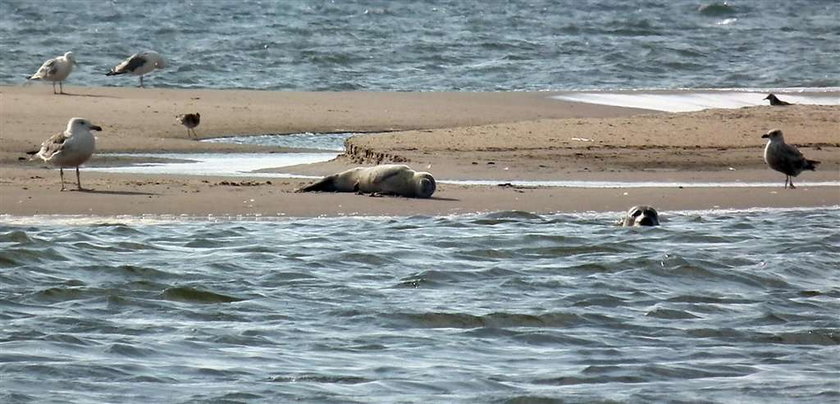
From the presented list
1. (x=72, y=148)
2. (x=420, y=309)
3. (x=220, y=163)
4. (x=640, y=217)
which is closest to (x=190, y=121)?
(x=220, y=163)

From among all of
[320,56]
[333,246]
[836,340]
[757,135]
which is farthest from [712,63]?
[836,340]

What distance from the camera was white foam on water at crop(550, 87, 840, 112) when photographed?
62.6 ft

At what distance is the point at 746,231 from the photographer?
34.2 feet

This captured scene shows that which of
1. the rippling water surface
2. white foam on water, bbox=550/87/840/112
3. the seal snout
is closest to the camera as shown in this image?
the rippling water surface

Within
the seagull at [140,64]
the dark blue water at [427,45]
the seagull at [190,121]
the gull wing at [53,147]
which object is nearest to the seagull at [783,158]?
the gull wing at [53,147]

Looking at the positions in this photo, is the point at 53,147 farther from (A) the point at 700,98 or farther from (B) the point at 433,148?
(A) the point at 700,98

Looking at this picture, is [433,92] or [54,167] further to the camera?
[433,92]

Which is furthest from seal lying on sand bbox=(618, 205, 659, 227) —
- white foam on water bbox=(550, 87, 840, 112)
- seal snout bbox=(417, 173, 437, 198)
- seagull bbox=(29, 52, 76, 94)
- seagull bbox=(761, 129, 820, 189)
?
seagull bbox=(29, 52, 76, 94)

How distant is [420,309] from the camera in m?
7.66

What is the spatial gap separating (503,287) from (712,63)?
1801 centimetres

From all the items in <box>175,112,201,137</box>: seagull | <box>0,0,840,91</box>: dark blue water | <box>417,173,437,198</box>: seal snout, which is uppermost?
<box>0,0,840,91</box>: dark blue water

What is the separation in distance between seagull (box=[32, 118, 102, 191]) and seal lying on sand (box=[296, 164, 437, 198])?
165 cm

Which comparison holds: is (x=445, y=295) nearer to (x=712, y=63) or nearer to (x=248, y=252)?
(x=248, y=252)

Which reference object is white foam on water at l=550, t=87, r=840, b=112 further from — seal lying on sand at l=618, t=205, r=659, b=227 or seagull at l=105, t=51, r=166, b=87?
seal lying on sand at l=618, t=205, r=659, b=227
